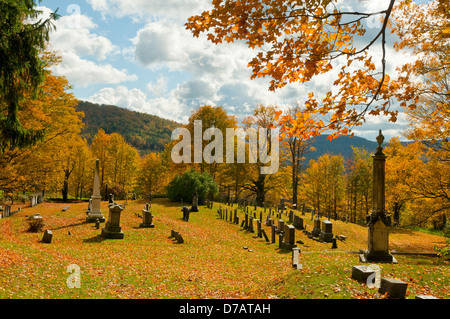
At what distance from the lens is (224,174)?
122 ft

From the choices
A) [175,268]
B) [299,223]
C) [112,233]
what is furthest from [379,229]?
[112,233]

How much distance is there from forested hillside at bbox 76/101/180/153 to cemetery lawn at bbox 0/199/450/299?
13254 centimetres

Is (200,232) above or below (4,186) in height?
below

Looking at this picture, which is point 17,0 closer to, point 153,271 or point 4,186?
point 153,271

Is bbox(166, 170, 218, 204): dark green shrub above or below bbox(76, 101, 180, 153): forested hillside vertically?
below

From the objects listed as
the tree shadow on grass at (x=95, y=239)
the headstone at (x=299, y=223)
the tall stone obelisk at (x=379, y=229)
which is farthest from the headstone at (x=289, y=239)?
the tree shadow on grass at (x=95, y=239)

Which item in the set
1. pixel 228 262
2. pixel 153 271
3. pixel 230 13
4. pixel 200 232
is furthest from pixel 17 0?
pixel 200 232

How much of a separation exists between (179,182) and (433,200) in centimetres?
2280

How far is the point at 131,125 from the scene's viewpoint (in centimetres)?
16738

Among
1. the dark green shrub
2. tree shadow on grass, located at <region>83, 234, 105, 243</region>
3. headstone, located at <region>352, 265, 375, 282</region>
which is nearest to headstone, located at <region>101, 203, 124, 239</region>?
tree shadow on grass, located at <region>83, 234, 105, 243</region>

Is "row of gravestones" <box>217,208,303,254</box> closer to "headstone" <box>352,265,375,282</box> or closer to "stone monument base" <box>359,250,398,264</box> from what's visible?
"stone monument base" <box>359,250,398,264</box>

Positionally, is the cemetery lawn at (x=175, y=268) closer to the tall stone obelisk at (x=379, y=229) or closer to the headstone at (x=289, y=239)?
the headstone at (x=289, y=239)

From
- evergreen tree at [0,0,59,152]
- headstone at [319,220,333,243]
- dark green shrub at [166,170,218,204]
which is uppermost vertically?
evergreen tree at [0,0,59,152]

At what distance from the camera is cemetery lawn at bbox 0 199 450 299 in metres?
6.82
